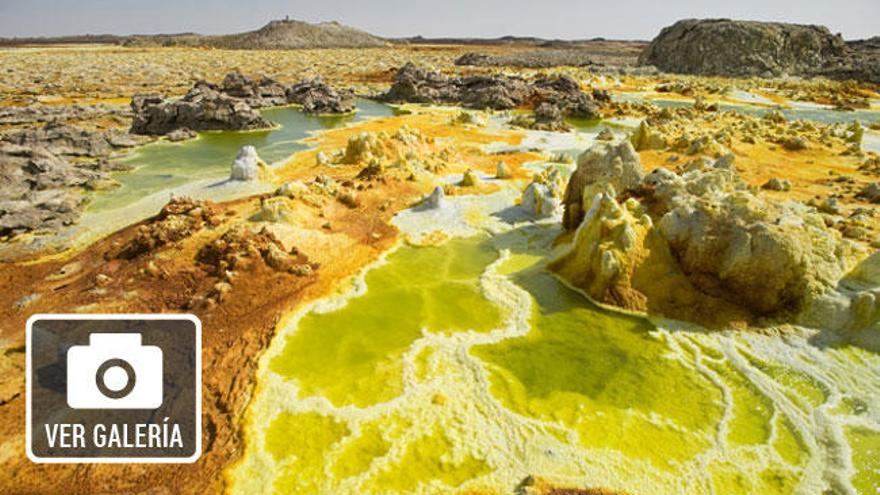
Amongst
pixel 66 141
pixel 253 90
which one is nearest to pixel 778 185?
pixel 66 141

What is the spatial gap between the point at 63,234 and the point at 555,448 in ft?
52.2

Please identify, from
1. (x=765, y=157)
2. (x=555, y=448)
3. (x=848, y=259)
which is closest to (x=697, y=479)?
(x=555, y=448)

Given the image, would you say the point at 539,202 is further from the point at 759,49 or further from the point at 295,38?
the point at 295,38

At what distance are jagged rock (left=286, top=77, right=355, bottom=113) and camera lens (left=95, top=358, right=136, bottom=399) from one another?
3647 centimetres

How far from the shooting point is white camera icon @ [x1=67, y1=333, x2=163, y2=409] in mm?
5312

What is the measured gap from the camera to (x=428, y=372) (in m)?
9.09

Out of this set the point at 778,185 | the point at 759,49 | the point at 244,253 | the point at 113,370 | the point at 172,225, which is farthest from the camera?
the point at 759,49

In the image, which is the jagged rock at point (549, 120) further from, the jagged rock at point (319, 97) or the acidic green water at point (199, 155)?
the jagged rock at point (319, 97)

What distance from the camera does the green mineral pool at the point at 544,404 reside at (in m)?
7.02

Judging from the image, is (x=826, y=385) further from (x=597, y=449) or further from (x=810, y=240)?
(x=597, y=449)

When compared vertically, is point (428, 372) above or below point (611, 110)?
below

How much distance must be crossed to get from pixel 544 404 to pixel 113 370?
6251 millimetres

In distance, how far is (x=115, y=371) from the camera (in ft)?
18.4

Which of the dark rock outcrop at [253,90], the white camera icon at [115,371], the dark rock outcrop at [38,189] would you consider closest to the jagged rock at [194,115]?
the dark rock outcrop at [253,90]
